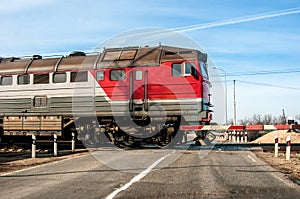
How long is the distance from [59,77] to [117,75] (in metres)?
3.13

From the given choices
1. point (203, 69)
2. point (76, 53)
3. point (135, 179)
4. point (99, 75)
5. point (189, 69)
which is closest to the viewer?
point (135, 179)

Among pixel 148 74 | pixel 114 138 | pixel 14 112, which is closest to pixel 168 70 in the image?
pixel 148 74

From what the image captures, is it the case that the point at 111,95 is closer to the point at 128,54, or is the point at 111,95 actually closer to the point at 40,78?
the point at 128,54

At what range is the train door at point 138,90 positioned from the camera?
58.2 feet

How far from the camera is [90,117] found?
1886 centimetres

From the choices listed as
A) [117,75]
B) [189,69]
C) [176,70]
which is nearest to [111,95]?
[117,75]

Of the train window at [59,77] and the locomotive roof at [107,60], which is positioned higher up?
the locomotive roof at [107,60]

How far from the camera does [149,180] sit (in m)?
9.21

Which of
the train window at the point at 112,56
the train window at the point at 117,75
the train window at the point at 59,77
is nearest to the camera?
the train window at the point at 117,75

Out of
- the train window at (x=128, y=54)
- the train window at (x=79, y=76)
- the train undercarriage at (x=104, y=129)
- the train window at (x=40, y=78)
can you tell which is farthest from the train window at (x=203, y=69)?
the train window at (x=40, y=78)

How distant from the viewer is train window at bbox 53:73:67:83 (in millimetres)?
19131

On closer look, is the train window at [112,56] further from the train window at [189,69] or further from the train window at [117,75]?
the train window at [189,69]

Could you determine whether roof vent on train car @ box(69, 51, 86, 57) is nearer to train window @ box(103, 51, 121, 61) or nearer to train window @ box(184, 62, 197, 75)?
train window @ box(103, 51, 121, 61)

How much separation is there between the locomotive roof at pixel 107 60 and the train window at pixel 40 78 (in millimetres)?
255
